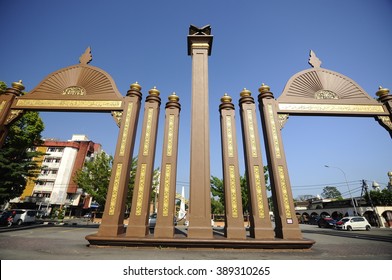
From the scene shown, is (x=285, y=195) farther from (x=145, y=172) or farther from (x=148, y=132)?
(x=148, y=132)

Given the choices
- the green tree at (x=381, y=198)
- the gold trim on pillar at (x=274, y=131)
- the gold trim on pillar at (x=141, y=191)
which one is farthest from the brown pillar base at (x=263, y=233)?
the green tree at (x=381, y=198)

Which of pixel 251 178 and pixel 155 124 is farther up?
pixel 155 124

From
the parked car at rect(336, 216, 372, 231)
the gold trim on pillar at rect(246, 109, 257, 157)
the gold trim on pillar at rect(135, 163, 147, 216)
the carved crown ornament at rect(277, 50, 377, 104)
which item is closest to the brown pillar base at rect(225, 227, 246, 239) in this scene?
the gold trim on pillar at rect(246, 109, 257, 157)

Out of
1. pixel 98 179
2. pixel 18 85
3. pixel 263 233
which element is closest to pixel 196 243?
pixel 263 233

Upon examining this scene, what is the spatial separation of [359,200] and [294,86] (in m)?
31.9

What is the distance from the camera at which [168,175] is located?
6875 millimetres

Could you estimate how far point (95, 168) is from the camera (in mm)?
23016

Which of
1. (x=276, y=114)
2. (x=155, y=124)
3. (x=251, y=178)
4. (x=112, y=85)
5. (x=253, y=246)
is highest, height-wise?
(x=112, y=85)

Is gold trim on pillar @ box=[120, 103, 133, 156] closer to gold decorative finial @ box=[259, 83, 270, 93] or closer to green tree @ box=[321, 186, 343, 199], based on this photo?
gold decorative finial @ box=[259, 83, 270, 93]

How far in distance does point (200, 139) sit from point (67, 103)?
5.89 meters

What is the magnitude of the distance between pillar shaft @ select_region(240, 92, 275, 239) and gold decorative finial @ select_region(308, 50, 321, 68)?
13.0 ft

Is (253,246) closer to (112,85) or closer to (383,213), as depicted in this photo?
(112,85)

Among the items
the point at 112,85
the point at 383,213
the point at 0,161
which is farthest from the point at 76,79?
the point at 383,213

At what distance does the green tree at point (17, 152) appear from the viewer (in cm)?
1466
